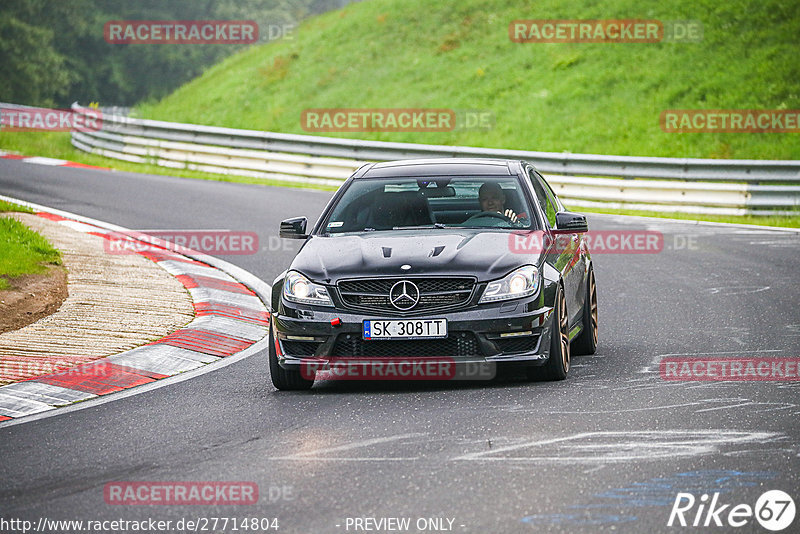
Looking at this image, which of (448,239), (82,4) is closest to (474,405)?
(448,239)

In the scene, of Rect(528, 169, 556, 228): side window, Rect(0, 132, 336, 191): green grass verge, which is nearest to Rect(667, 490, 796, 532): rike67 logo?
Rect(528, 169, 556, 228): side window

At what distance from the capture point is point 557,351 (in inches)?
335

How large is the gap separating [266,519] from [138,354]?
15.4 ft

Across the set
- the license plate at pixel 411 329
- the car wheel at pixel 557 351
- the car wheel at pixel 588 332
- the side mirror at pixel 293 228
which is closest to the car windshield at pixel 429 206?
the side mirror at pixel 293 228

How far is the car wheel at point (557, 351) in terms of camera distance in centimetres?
848

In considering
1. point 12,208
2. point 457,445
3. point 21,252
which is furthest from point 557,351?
point 12,208

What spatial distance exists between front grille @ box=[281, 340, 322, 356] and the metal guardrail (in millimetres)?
14644

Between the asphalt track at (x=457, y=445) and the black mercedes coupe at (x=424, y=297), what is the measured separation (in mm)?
256

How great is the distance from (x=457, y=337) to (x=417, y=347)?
0.27m

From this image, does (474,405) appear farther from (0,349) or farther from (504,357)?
(0,349)

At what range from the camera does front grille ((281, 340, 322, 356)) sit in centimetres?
836

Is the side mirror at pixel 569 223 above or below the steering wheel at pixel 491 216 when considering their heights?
below

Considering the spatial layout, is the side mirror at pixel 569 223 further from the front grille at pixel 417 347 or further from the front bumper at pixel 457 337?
the front grille at pixel 417 347

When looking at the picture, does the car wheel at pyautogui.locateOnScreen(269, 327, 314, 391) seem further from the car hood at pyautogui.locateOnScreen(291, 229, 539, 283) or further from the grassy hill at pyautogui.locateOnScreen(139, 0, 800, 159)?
the grassy hill at pyautogui.locateOnScreen(139, 0, 800, 159)
